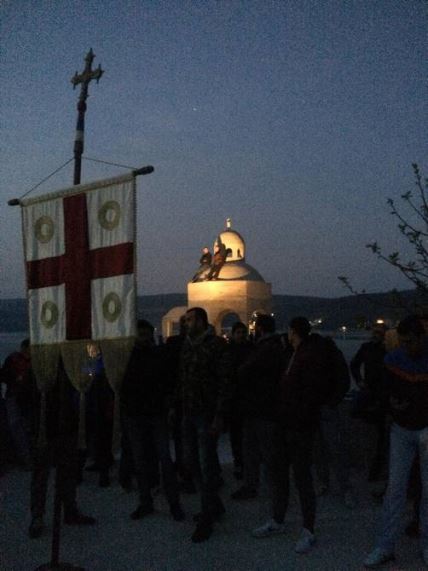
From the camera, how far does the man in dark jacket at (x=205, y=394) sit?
438 centimetres

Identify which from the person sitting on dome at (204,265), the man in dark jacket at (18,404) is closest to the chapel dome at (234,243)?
the person sitting on dome at (204,265)

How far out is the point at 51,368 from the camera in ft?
13.1

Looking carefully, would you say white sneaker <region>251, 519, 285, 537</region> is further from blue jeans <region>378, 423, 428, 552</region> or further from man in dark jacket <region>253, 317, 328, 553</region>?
blue jeans <region>378, 423, 428, 552</region>

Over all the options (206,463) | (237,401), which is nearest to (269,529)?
(206,463)

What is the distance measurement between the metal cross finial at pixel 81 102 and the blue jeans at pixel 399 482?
3.01m

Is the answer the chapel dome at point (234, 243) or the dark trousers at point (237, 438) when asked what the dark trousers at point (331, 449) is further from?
the chapel dome at point (234, 243)

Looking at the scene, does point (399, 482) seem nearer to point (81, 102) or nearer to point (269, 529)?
point (269, 529)

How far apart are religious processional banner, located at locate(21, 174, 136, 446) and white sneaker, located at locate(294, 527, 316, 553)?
178 centimetres

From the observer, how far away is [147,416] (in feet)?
15.7

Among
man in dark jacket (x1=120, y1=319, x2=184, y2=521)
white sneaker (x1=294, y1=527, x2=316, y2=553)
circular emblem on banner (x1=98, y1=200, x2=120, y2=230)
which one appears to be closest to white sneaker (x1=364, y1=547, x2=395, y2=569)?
white sneaker (x1=294, y1=527, x2=316, y2=553)

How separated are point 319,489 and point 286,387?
5.88 ft

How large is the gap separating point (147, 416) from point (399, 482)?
212cm

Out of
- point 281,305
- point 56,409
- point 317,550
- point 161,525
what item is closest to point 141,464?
point 161,525

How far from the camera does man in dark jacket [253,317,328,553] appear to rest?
13.5ft
